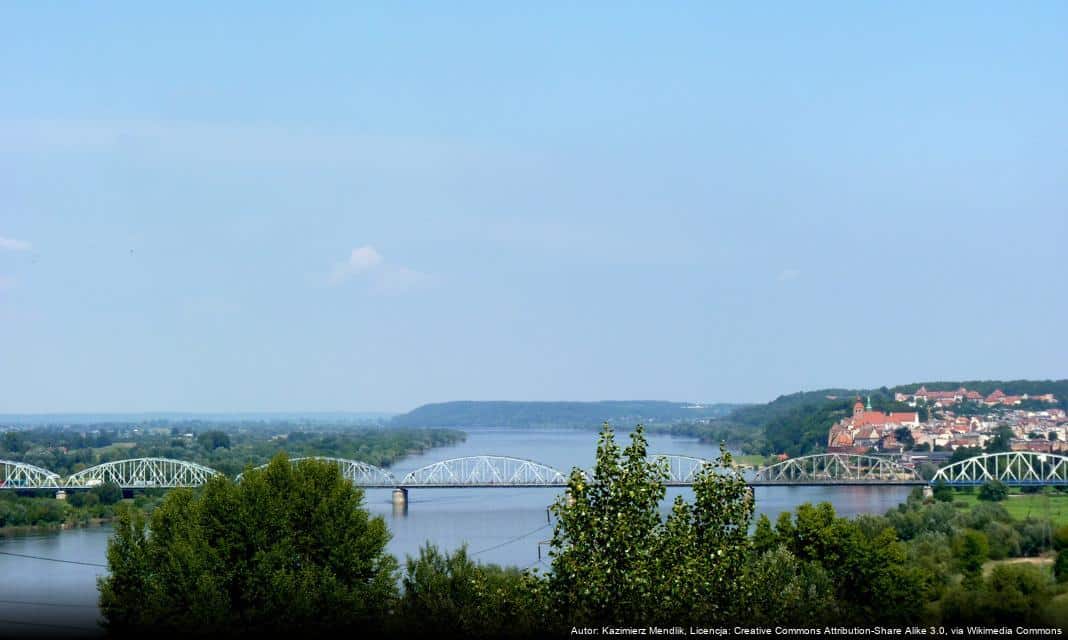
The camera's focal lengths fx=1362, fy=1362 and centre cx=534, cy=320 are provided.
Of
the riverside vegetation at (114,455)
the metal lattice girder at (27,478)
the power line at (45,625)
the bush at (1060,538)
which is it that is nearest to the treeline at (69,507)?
the riverside vegetation at (114,455)

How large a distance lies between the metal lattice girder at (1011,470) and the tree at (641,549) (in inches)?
1424

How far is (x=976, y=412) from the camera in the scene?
84875 mm

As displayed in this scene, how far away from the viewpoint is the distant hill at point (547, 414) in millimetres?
170500

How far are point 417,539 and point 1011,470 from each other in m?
27.0

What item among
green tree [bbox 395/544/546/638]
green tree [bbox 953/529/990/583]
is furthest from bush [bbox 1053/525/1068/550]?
green tree [bbox 395/544/546/638]

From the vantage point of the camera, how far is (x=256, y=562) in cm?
1544

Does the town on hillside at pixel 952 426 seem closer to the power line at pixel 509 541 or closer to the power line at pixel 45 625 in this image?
the power line at pixel 509 541

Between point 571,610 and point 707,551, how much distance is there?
Answer: 1.08m

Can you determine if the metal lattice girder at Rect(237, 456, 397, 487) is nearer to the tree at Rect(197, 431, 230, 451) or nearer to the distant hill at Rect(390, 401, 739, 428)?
the tree at Rect(197, 431, 230, 451)

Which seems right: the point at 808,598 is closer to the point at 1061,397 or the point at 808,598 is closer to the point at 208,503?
the point at 208,503

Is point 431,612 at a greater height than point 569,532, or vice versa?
point 569,532

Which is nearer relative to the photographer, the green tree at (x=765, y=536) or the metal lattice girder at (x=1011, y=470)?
the green tree at (x=765, y=536)

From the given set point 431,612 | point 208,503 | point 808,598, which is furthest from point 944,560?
point 208,503

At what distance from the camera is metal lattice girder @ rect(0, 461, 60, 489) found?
45.0 m
